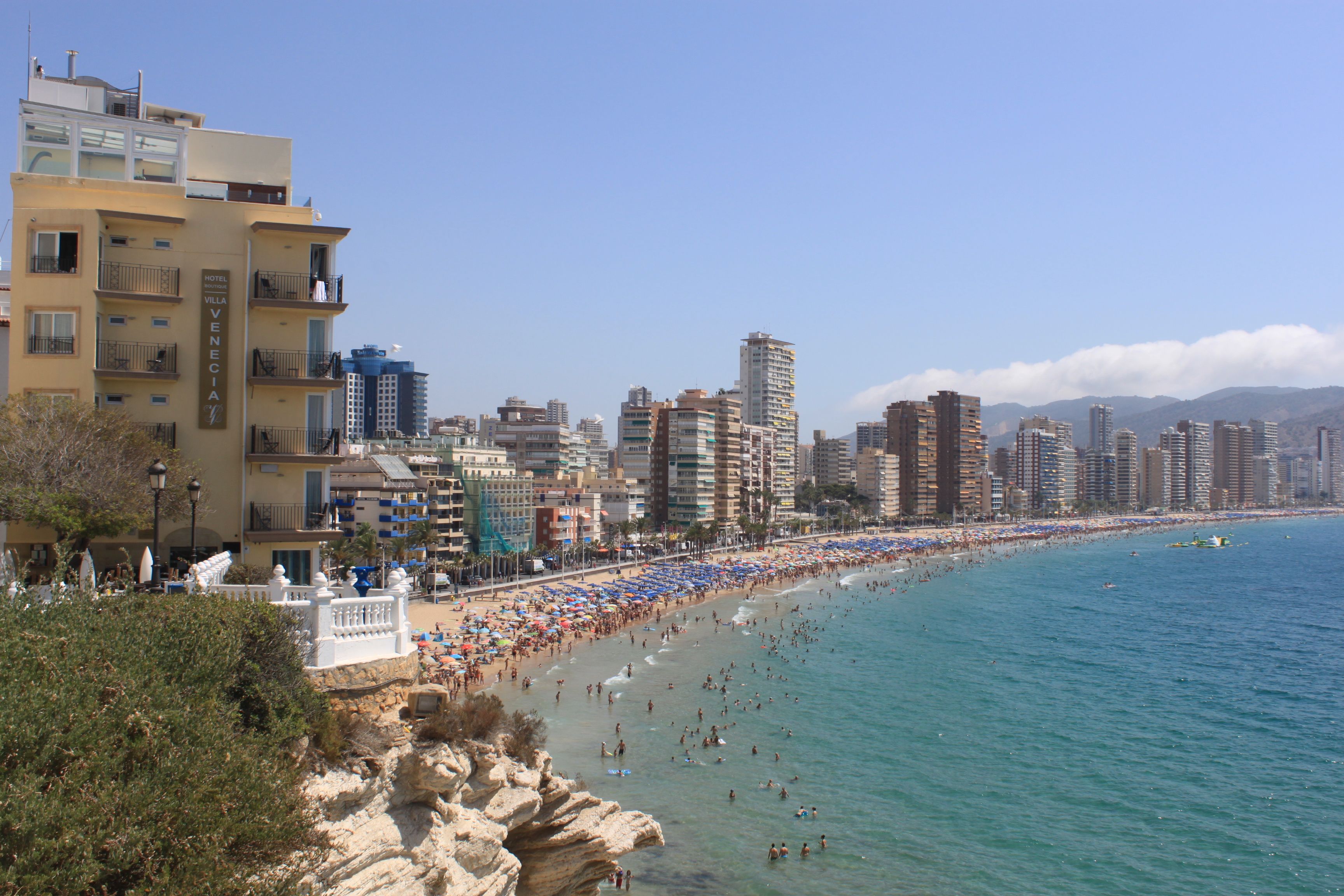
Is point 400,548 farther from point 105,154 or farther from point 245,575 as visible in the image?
point 245,575

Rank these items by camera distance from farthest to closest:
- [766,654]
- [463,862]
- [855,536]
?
[855,536] < [766,654] < [463,862]

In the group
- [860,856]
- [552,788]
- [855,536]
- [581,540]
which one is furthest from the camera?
[855,536]

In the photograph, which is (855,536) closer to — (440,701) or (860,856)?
(860,856)

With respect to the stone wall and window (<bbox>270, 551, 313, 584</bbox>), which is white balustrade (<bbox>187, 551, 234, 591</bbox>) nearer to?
window (<bbox>270, 551, 313, 584</bbox>)

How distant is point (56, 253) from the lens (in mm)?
18219

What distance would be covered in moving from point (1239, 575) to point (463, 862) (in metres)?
117

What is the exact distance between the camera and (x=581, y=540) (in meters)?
95.1

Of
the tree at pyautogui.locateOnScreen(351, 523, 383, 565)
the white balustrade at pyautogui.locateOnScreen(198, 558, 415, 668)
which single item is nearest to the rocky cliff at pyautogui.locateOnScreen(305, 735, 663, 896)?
the white balustrade at pyautogui.locateOnScreen(198, 558, 415, 668)

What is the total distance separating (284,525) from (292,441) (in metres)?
1.78

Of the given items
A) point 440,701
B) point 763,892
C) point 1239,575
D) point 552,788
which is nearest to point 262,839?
point 440,701

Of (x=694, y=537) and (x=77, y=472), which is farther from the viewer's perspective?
(x=694, y=537)

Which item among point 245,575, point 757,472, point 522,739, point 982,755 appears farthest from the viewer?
point 757,472

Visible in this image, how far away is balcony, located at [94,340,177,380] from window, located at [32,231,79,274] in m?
1.55

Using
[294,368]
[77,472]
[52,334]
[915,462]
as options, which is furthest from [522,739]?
[915,462]
